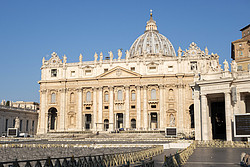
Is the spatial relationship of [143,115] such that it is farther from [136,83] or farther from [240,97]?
[240,97]

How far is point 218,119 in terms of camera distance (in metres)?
44.2

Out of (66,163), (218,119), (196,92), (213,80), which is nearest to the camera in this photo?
(66,163)

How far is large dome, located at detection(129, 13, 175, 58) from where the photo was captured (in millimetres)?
116250

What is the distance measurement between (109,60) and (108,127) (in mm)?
17565

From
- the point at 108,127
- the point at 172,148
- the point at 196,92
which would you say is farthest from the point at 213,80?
the point at 108,127

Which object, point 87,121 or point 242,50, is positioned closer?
point 242,50

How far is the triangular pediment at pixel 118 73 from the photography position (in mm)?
79500

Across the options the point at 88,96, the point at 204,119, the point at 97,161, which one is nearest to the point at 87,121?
the point at 88,96

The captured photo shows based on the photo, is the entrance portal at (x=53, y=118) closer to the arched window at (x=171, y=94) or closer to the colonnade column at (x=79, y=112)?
the colonnade column at (x=79, y=112)

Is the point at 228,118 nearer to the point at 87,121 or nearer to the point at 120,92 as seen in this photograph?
the point at 120,92

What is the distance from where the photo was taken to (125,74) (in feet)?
263

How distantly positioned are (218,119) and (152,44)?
7606 cm

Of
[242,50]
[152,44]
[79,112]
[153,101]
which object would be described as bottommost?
[79,112]

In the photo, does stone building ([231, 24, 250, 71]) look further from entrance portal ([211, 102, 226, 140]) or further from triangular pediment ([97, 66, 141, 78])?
entrance portal ([211, 102, 226, 140])
